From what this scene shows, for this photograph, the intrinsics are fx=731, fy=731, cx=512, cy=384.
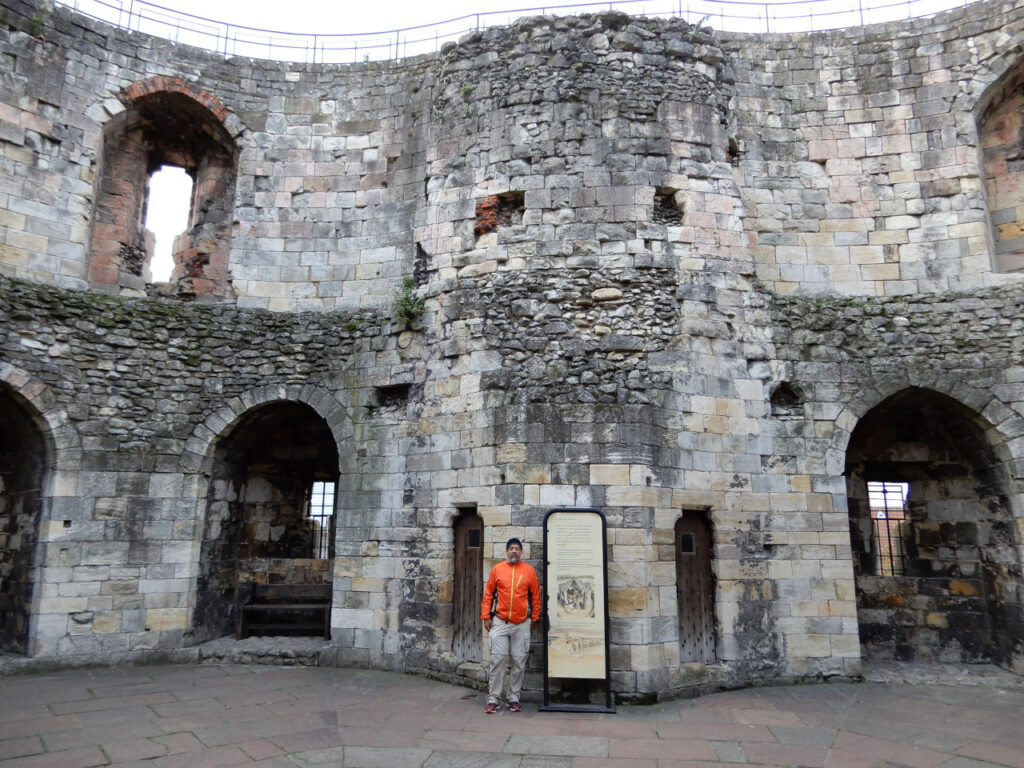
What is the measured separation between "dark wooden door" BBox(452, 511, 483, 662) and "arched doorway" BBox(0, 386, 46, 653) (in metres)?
5.06

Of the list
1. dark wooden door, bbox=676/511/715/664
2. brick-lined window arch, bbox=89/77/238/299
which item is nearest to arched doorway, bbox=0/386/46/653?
brick-lined window arch, bbox=89/77/238/299

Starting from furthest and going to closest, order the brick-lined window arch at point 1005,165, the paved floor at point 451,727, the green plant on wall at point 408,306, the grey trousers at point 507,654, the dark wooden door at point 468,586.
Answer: the brick-lined window arch at point 1005,165, the green plant on wall at point 408,306, the dark wooden door at point 468,586, the grey trousers at point 507,654, the paved floor at point 451,727

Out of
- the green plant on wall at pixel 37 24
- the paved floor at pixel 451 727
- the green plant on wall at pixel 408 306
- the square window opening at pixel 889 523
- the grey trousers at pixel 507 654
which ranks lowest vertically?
the paved floor at pixel 451 727

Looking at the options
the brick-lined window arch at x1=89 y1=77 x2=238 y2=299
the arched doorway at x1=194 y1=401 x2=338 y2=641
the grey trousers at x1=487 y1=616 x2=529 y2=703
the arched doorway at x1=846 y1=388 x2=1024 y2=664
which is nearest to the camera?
the grey trousers at x1=487 y1=616 x2=529 y2=703

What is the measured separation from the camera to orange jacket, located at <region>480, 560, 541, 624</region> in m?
6.88

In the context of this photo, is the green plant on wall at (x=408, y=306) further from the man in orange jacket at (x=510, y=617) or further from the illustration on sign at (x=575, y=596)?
the man in orange jacket at (x=510, y=617)

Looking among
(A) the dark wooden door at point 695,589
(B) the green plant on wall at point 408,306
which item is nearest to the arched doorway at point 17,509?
(B) the green plant on wall at point 408,306

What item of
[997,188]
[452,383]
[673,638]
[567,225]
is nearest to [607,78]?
[567,225]

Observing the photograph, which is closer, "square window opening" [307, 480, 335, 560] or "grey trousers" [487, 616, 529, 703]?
"grey trousers" [487, 616, 529, 703]

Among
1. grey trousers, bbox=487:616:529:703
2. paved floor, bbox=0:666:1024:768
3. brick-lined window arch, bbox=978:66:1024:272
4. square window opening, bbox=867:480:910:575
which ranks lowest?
paved floor, bbox=0:666:1024:768

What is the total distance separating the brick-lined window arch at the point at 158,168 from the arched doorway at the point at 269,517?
225 centimetres

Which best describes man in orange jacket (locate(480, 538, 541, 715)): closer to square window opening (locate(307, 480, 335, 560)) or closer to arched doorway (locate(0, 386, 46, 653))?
Result: square window opening (locate(307, 480, 335, 560))

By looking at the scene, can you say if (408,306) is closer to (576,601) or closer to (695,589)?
(576,601)

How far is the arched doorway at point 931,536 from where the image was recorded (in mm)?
8883
